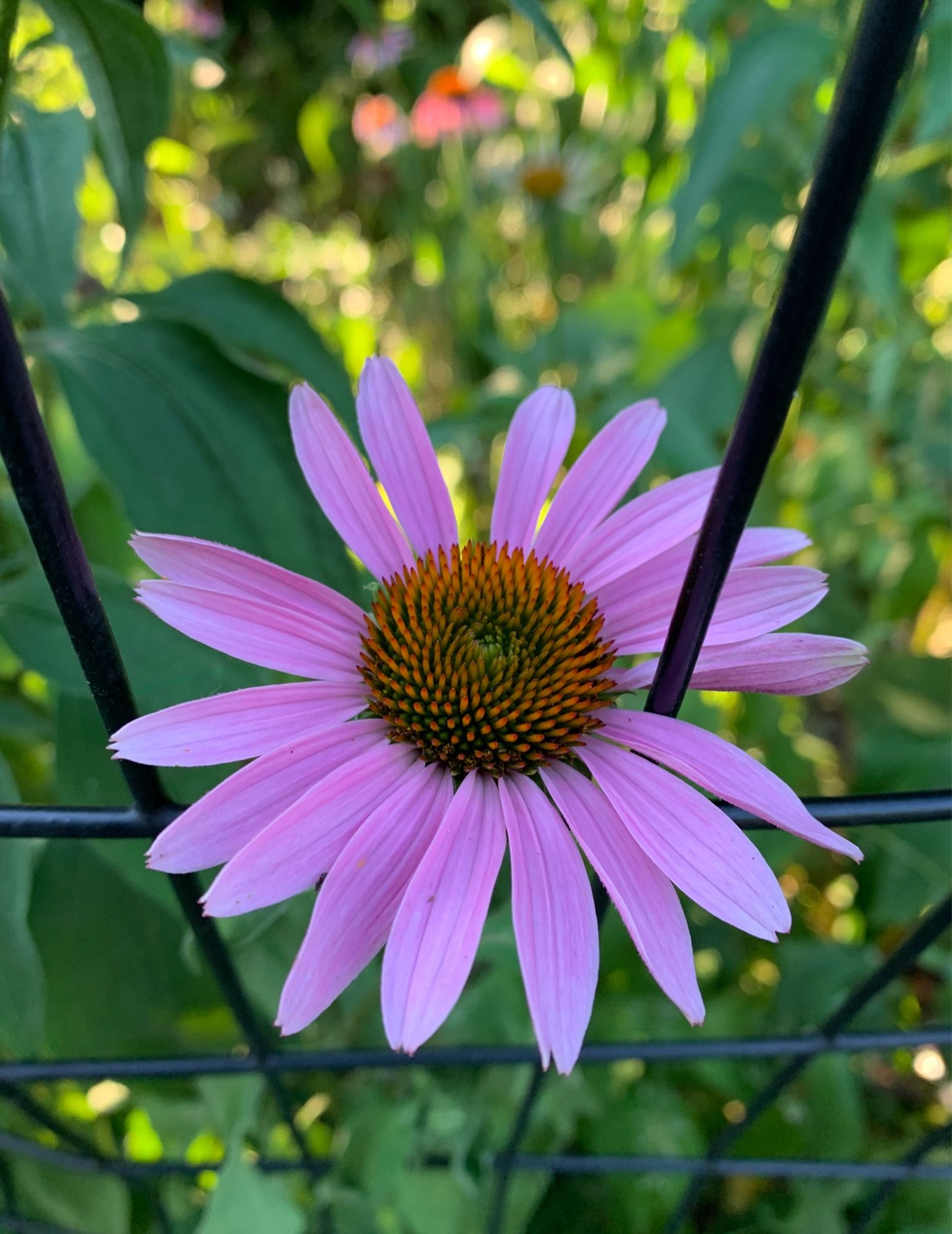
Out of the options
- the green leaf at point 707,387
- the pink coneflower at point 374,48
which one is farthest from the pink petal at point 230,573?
the pink coneflower at point 374,48

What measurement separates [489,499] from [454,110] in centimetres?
75

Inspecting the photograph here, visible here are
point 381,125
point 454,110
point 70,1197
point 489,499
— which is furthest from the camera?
point 381,125

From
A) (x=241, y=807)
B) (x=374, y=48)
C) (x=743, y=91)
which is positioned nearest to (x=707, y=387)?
(x=743, y=91)

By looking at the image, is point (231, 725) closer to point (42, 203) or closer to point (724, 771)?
point (724, 771)

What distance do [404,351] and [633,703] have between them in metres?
1.29

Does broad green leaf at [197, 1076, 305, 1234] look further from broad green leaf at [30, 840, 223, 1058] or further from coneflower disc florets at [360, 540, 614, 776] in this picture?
coneflower disc florets at [360, 540, 614, 776]

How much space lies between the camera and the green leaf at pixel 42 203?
41 centimetres

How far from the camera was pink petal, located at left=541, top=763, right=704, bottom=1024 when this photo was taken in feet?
0.76

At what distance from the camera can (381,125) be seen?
1.68 metres

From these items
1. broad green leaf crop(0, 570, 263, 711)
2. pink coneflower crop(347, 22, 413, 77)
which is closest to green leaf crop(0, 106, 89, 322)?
broad green leaf crop(0, 570, 263, 711)

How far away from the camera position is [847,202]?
0.15 metres

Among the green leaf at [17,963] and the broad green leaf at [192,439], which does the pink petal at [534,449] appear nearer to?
the broad green leaf at [192,439]

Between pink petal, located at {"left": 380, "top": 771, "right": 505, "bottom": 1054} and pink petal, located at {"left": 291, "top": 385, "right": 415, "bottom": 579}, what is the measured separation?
0.11 m

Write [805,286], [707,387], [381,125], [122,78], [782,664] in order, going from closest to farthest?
[805,286]
[782,664]
[122,78]
[707,387]
[381,125]
